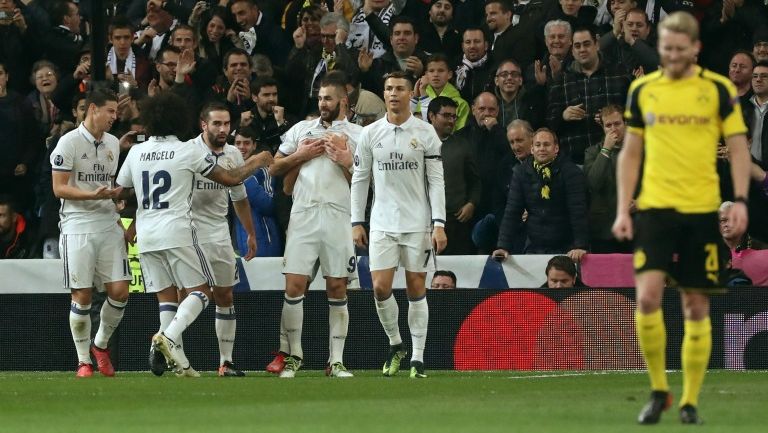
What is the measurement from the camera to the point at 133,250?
17.7 metres

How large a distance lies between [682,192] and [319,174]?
552 cm

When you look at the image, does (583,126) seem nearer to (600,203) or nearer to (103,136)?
(600,203)

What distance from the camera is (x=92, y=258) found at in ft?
47.6

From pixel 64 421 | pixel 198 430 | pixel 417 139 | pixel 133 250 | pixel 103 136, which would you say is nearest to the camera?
pixel 198 430

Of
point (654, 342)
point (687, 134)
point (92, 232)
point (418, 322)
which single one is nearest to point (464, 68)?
point (418, 322)

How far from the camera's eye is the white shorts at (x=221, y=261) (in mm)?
14211

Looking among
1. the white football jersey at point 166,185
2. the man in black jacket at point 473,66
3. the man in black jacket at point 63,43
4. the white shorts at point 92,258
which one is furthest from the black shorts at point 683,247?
the man in black jacket at point 63,43

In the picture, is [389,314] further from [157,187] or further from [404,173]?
[157,187]

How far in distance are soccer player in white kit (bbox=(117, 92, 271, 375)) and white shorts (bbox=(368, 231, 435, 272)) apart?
1.26 meters

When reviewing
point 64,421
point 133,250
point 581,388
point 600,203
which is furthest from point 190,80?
point 64,421

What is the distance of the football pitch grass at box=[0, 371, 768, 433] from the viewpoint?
29.1 ft

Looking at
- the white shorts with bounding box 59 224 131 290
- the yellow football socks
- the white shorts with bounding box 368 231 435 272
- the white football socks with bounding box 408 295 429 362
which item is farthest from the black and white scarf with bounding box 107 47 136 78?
the yellow football socks

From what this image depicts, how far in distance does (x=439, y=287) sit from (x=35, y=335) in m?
4.32

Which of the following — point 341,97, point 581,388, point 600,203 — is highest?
point 341,97
